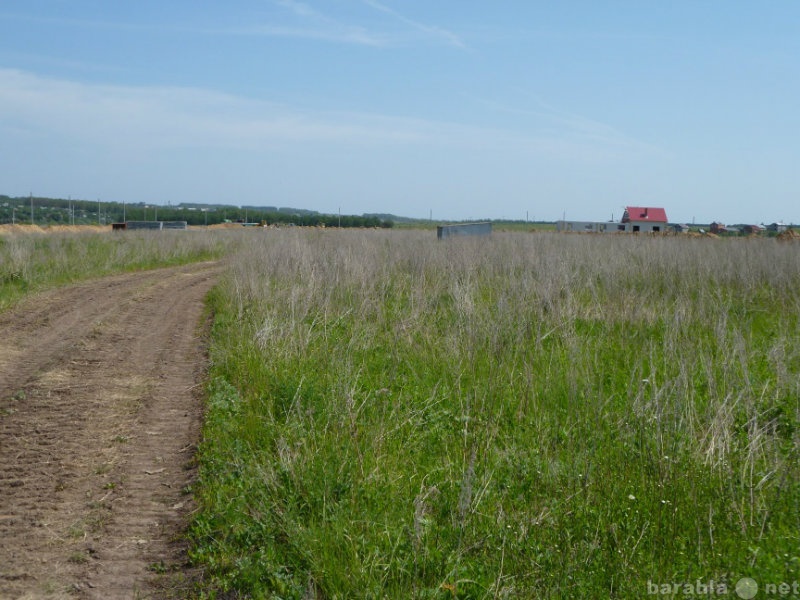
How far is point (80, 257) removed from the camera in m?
20.9

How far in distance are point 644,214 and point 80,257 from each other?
58.6 metres

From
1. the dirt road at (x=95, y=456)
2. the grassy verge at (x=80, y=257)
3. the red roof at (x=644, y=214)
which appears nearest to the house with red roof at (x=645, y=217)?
the red roof at (x=644, y=214)

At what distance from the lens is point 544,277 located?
10.6m

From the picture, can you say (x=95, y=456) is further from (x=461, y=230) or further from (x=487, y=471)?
(x=461, y=230)

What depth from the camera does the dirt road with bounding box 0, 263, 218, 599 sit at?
12.9 feet

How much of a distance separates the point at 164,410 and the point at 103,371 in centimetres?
171

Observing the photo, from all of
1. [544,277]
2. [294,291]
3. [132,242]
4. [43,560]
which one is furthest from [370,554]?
[132,242]

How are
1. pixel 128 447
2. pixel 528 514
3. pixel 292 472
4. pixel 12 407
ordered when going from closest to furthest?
1. pixel 528 514
2. pixel 292 472
3. pixel 128 447
4. pixel 12 407

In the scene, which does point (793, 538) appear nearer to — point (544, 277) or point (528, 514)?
point (528, 514)

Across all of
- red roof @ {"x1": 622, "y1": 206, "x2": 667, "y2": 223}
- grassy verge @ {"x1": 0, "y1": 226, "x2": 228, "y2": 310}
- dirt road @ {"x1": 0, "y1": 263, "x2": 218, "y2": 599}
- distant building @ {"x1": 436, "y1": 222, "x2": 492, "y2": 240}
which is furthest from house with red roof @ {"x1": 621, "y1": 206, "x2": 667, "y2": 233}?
Result: dirt road @ {"x1": 0, "y1": 263, "x2": 218, "y2": 599}

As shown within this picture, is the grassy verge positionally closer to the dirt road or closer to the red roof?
the dirt road

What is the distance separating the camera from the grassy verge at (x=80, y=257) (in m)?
16.0

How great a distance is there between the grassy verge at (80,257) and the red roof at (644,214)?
4727 cm

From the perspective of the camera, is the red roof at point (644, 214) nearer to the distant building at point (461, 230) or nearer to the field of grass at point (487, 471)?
the distant building at point (461, 230)
